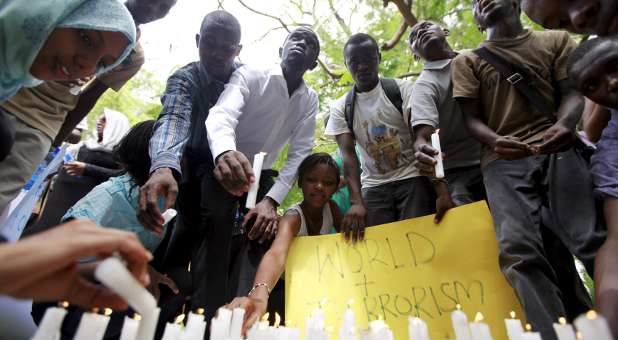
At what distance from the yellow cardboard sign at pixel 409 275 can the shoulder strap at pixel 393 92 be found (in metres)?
1.07


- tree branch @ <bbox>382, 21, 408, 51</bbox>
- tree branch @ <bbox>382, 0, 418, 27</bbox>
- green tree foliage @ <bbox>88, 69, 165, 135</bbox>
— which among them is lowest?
tree branch @ <bbox>382, 0, 418, 27</bbox>

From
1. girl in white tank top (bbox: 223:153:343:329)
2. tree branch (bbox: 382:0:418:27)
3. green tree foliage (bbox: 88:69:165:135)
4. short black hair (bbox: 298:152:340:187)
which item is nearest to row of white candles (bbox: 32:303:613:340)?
girl in white tank top (bbox: 223:153:343:329)

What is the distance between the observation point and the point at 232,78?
9.71 feet

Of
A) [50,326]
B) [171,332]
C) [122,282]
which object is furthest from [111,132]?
[122,282]

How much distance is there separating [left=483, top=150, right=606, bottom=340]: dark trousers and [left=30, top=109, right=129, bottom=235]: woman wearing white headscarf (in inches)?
123

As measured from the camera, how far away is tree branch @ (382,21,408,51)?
5.59 metres

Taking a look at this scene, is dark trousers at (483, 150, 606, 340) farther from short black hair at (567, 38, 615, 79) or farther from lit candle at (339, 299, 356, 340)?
lit candle at (339, 299, 356, 340)

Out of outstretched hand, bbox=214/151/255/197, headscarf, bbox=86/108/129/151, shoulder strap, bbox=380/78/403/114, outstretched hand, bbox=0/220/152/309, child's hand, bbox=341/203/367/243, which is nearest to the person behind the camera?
outstretched hand, bbox=0/220/152/309

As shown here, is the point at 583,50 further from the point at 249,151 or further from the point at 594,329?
the point at 249,151

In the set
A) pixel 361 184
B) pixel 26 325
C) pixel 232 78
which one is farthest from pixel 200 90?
pixel 26 325

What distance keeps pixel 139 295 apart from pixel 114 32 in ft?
4.73

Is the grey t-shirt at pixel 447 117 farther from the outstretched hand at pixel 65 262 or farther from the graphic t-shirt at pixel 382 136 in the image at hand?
the outstretched hand at pixel 65 262

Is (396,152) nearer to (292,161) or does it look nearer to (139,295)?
(292,161)

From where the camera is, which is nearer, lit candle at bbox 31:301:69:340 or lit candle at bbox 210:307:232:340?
lit candle at bbox 31:301:69:340
